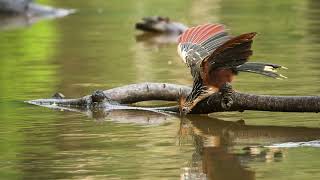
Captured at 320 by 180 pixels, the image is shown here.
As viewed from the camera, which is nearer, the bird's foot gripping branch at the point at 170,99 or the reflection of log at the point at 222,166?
the reflection of log at the point at 222,166

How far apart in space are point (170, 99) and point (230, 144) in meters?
2.08

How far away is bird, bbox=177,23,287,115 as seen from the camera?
8.77 meters

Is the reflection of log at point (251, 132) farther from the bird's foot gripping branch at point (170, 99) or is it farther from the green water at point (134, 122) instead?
the bird's foot gripping branch at point (170, 99)

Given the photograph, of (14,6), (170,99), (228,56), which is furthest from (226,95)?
(14,6)

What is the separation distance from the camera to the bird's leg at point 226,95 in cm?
909

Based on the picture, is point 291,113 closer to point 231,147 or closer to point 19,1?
point 231,147

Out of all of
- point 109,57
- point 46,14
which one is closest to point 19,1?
point 46,14

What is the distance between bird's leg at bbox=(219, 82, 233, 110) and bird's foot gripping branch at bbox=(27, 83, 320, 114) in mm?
14

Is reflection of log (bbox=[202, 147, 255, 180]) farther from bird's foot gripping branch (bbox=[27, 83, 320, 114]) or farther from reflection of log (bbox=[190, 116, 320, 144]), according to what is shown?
bird's foot gripping branch (bbox=[27, 83, 320, 114])

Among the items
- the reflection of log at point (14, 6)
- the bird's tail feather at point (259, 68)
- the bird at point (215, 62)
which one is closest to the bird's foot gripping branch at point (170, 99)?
the bird at point (215, 62)

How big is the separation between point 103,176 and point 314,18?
16.3 metres

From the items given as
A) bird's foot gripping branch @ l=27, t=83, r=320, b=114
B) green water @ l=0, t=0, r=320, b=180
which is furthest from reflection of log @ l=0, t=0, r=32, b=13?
bird's foot gripping branch @ l=27, t=83, r=320, b=114

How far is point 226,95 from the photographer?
9141 mm

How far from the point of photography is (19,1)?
87.6 ft
